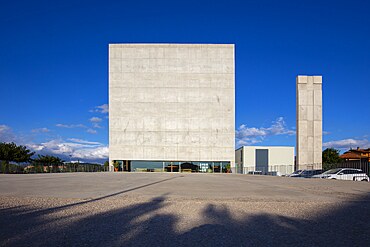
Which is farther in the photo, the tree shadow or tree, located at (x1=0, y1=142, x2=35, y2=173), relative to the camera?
tree, located at (x1=0, y1=142, x2=35, y2=173)

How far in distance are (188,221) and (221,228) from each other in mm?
757

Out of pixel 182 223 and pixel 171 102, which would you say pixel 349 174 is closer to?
pixel 182 223

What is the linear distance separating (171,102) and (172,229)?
54.9 metres

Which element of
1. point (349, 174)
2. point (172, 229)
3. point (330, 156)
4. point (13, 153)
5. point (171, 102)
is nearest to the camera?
point (172, 229)

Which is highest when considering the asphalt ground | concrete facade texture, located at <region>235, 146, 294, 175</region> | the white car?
the asphalt ground

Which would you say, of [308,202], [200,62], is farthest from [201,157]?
[308,202]

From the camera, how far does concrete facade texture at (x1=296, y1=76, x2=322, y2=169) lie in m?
47.1

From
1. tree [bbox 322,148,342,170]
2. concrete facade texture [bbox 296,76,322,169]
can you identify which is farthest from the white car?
tree [bbox 322,148,342,170]

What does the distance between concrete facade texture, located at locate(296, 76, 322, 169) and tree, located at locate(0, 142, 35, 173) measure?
42752 millimetres

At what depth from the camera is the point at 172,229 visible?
5438mm

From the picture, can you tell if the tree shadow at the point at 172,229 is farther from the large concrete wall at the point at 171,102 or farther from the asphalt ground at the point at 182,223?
the large concrete wall at the point at 171,102

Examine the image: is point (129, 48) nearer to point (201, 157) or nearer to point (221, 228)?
point (201, 157)

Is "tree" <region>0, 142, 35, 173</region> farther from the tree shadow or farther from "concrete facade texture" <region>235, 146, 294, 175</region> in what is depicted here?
the tree shadow

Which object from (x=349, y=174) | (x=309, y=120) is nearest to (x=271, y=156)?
(x=309, y=120)
